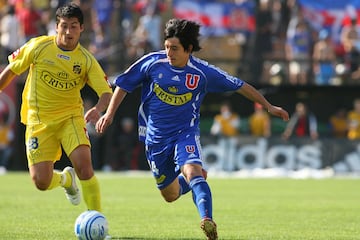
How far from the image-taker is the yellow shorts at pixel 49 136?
10859 mm

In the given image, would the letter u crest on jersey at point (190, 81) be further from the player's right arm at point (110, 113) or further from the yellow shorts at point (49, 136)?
the yellow shorts at point (49, 136)

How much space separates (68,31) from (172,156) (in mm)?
1867

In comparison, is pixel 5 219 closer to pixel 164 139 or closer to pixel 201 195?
pixel 164 139

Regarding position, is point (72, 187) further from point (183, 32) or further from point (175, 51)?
point (183, 32)

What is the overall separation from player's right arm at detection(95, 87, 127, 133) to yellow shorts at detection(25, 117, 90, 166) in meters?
0.61

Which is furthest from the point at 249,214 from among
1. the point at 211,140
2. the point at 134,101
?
the point at 134,101

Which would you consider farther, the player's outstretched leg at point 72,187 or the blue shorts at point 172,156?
the player's outstretched leg at point 72,187

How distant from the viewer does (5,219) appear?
1244 cm

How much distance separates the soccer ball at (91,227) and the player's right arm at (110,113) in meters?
1.12

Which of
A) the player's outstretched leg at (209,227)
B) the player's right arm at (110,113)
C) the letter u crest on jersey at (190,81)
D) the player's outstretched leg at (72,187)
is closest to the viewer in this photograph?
the player's outstretched leg at (209,227)

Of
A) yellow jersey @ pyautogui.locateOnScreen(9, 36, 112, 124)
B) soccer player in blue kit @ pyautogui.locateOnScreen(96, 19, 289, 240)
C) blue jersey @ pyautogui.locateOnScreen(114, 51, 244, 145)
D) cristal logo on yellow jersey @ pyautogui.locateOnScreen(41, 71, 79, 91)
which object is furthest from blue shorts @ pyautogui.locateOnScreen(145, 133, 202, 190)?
cristal logo on yellow jersey @ pyautogui.locateOnScreen(41, 71, 79, 91)

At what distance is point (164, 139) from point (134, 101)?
1794 cm

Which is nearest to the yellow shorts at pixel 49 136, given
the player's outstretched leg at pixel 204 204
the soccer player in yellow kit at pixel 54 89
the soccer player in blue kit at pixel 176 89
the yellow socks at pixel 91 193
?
the soccer player in yellow kit at pixel 54 89

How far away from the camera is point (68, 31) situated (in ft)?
35.0
